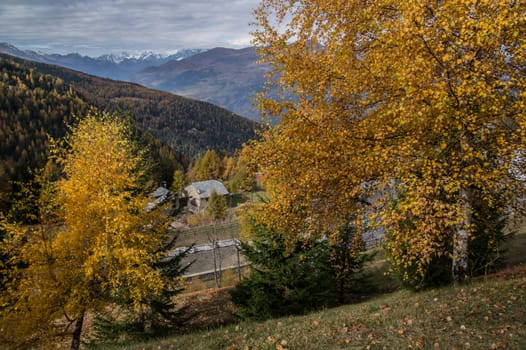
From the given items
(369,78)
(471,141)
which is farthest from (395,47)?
(471,141)

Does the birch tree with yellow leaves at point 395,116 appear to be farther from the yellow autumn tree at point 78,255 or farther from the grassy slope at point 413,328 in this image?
the yellow autumn tree at point 78,255

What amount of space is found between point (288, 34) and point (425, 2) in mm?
4170

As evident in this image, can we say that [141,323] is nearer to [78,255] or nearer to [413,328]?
[78,255]

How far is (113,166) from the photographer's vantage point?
40.9ft

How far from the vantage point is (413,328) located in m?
7.41

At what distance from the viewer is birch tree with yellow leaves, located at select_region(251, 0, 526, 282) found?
6.16 metres

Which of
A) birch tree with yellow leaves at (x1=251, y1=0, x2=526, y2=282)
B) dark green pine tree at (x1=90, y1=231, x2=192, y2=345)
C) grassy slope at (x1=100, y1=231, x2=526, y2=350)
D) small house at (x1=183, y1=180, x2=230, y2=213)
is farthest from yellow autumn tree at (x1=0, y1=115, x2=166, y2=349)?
small house at (x1=183, y1=180, x2=230, y2=213)

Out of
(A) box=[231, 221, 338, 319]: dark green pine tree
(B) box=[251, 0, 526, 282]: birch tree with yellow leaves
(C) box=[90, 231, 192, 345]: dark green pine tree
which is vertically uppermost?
(B) box=[251, 0, 526, 282]: birch tree with yellow leaves

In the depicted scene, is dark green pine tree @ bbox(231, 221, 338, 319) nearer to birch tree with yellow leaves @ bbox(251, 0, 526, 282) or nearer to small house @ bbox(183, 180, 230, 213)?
birch tree with yellow leaves @ bbox(251, 0, 526, 282)

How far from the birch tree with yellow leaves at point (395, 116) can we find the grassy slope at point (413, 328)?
4.85 feet

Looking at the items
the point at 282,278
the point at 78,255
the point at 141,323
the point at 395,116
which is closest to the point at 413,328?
the point at 395,116

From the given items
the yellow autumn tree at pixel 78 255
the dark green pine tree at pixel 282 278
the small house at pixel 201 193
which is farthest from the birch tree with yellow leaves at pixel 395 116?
the small house at pixel 201 193

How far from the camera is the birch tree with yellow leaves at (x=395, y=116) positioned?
6.16 metres

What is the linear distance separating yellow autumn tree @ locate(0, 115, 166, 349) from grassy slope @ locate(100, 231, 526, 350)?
3230mm
